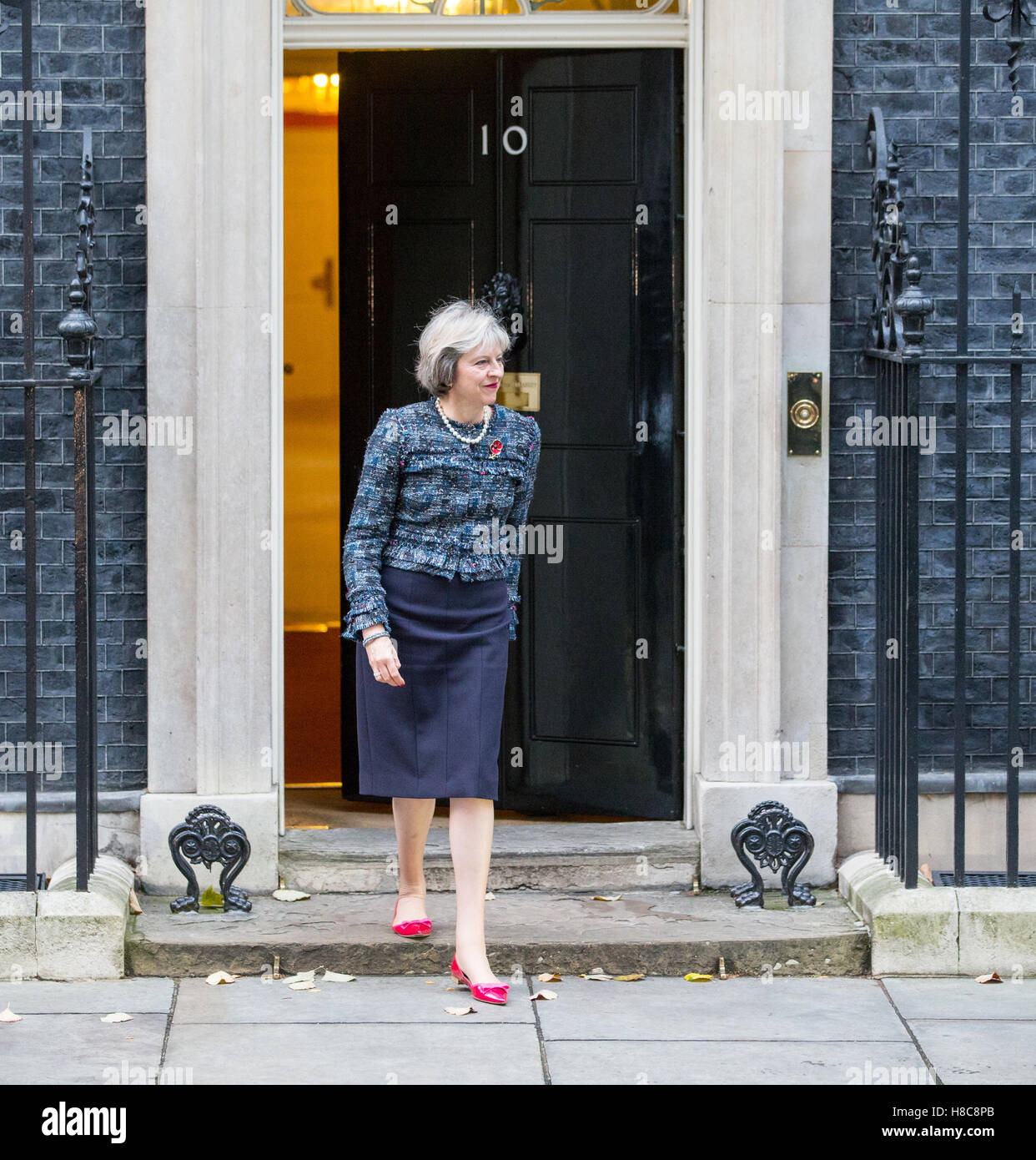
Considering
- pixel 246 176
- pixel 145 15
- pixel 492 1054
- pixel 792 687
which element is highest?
pixel 145 15

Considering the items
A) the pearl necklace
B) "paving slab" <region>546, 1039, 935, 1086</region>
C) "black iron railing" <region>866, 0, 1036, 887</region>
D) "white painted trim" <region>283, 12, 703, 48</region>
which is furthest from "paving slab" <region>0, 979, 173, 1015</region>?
"white painted trim" <region>283, 12, 703, 48</region>

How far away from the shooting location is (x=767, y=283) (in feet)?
19.3

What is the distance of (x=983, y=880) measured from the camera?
5738 mm

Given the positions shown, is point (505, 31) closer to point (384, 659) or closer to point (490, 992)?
point (384, 659)

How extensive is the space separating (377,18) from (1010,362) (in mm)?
2613

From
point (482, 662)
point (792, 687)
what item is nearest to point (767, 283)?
point (792, 687)

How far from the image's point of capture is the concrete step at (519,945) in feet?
17.5

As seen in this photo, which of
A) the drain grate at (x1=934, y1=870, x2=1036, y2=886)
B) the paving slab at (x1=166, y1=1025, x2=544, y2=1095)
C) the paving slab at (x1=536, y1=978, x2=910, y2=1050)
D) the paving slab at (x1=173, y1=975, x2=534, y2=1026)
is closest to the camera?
the paving slab at (x1=166, y1=1025, x2=544, y2=1095)

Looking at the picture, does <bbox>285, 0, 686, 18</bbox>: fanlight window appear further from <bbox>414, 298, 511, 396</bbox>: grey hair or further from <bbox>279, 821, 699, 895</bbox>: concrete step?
<bbox>279, 821, 699, 895</bbox>: concrete step

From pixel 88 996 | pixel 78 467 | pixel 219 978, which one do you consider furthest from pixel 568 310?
pixel 88 996

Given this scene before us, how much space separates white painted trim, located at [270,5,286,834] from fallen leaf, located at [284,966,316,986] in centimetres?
84

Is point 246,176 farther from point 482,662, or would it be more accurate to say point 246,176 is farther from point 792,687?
point 792,687

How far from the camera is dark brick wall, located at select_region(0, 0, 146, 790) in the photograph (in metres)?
5.91

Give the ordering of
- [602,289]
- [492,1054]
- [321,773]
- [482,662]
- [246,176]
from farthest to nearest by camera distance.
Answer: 1. [321,773]
2. [602,289]
3. [246,176]
4. [482,662]
5. [492,1054]
